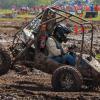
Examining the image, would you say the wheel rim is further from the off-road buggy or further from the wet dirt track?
the wet dirt track

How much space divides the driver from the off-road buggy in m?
0.14

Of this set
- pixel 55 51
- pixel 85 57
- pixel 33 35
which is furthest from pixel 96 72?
pixel 33 35

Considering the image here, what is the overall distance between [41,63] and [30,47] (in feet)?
1.88

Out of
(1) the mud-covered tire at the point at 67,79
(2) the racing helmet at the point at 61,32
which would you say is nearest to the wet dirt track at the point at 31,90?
(1) the mud-covered tire at the point at 67,79

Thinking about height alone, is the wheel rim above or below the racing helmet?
below

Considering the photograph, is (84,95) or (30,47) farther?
(30,47)

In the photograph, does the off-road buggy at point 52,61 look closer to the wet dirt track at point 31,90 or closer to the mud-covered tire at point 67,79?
the mud-covered tire at point 67,79

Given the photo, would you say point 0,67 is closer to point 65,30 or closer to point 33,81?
point 33,81

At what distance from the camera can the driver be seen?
12227 mm

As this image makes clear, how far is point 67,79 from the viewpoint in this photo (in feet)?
38.4

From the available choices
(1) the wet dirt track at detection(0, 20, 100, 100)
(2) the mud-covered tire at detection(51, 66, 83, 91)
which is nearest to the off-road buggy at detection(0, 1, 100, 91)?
(2) the mud-covered tire at detection(51, 66, 83, 91)

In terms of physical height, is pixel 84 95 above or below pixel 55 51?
below

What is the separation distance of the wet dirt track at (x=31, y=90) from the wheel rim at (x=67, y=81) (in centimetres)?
35

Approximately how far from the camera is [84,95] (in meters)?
10.9
